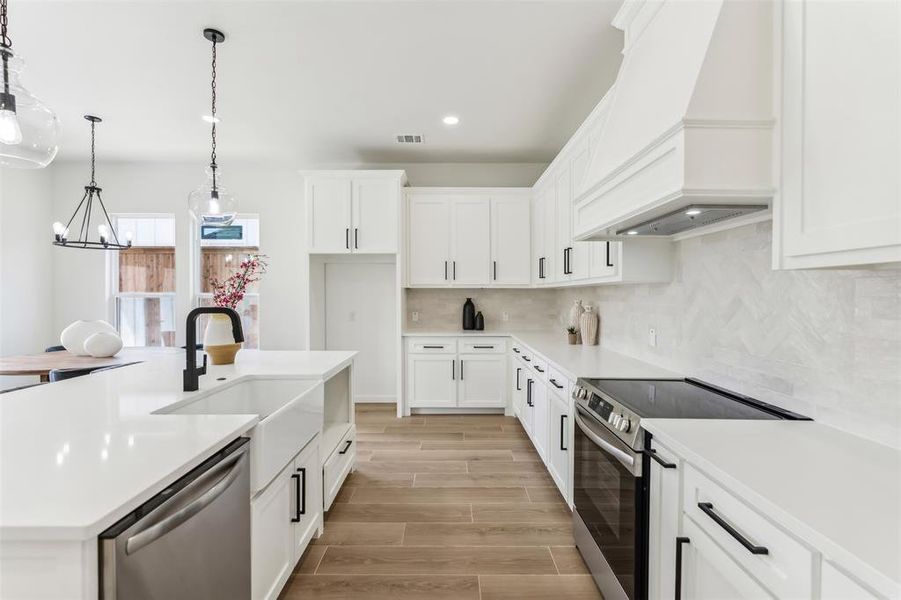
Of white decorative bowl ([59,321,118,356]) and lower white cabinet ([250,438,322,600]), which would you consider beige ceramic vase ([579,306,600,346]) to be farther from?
white decorative bowl ([59,321,118,356])

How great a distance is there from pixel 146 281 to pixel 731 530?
20.2 ft

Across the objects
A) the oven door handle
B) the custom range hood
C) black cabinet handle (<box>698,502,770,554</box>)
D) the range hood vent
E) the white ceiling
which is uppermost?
the white ceiling

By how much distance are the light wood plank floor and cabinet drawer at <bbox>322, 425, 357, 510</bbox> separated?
0.40 feet

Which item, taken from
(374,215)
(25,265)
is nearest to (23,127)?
(374,215)

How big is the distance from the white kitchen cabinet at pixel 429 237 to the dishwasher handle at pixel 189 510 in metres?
3.39

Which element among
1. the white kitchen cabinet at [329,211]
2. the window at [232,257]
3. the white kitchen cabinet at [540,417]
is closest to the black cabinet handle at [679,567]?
the white kitchen cabinet at [540,417]

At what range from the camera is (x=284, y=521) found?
1.77 m

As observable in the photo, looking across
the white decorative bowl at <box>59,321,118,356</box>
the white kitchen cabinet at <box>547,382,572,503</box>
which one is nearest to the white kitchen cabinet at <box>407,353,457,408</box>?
the white kitchen cabinet at <box>547,382,572,503</box>

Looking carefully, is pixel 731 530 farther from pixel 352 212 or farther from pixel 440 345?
pixel 352 212

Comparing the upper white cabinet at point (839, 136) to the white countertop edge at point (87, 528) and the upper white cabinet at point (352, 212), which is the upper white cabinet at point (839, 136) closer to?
the white countertop edge at point (87, 528)

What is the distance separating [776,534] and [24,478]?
1.64m

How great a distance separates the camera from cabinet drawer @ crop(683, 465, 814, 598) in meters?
0.82

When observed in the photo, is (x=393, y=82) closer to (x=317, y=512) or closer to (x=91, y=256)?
(x=317, y=512)

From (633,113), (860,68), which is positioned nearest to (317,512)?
(633,113)
